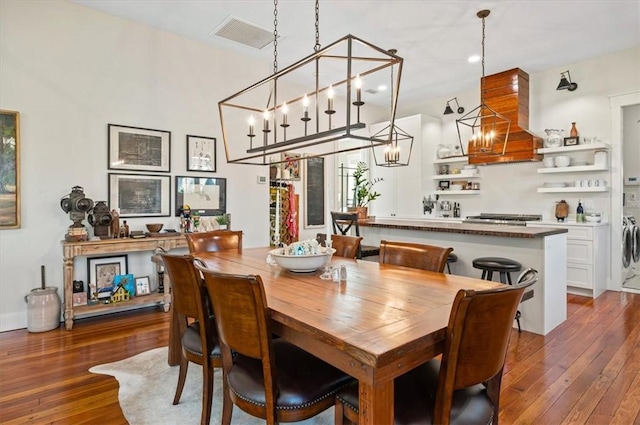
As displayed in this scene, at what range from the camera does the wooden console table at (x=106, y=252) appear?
3414mm

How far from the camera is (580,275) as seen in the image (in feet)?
15.2

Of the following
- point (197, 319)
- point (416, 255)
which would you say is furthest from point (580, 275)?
point (197, 319)

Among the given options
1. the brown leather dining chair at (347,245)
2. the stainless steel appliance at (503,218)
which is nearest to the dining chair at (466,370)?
the brown leather dining chair at (347,245)

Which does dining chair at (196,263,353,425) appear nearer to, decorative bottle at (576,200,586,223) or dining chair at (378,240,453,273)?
dining chair at (378,240,453,273)

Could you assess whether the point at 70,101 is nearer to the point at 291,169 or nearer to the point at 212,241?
the point at 212,241

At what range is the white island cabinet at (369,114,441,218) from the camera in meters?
6.57

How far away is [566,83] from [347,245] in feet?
14.4

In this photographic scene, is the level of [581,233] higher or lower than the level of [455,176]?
lower

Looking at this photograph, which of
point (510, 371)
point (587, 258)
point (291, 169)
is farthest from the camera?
point (291, 169)

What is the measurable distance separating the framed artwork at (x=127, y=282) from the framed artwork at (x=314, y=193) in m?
2.92

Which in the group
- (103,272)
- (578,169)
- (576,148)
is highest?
(576,148)

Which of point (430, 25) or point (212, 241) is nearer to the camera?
point (212, 241)

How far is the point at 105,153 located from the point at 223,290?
10.7 feet

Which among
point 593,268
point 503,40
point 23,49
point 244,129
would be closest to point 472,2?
point 503,40
